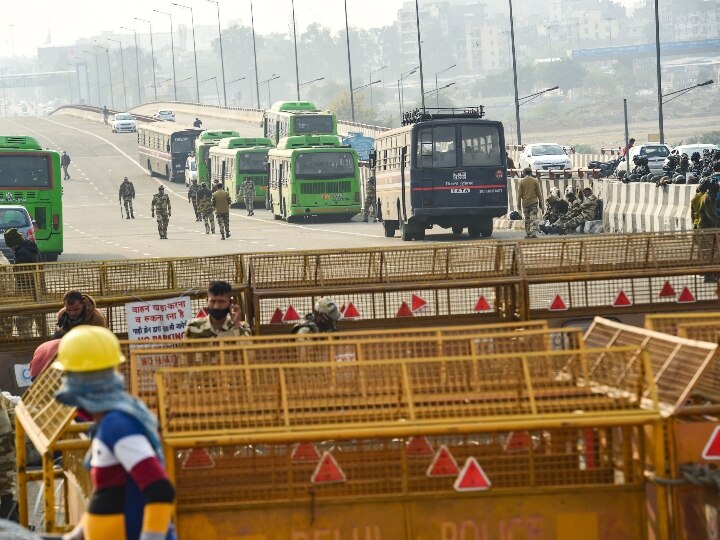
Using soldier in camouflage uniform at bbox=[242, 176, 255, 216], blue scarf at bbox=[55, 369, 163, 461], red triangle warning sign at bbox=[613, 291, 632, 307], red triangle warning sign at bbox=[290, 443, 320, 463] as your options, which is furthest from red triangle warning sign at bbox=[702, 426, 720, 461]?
soldier in camouflage uniform at bbox=[242, 176, 255, 216]

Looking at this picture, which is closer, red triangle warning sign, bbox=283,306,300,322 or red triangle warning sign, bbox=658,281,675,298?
red triangle warning sign, bbox=283,306,300,322

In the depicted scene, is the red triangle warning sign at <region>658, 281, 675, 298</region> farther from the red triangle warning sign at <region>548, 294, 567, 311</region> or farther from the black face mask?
the black face mask

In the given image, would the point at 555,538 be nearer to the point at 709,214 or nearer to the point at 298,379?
the point at 298,379

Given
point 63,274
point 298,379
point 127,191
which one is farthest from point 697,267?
point 127,191

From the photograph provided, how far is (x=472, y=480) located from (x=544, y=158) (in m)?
53.6

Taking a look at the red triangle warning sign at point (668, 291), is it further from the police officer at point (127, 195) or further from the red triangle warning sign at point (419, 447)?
the police officer at point (127, 195)

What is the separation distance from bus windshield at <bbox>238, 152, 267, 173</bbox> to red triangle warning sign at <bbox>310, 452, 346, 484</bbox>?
52951 mm

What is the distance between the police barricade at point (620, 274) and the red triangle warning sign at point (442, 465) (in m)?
7.98

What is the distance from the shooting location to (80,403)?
6.00m

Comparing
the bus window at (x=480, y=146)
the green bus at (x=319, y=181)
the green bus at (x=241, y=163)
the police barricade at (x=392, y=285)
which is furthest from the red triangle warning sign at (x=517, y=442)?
the green bus at (x=241, y=163)

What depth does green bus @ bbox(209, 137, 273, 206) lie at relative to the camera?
60969 mm

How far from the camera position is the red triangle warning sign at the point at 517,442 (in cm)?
830

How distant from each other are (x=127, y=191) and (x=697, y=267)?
144ft

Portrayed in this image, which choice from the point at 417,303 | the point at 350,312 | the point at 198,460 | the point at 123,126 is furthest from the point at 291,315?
the point at 123,126
